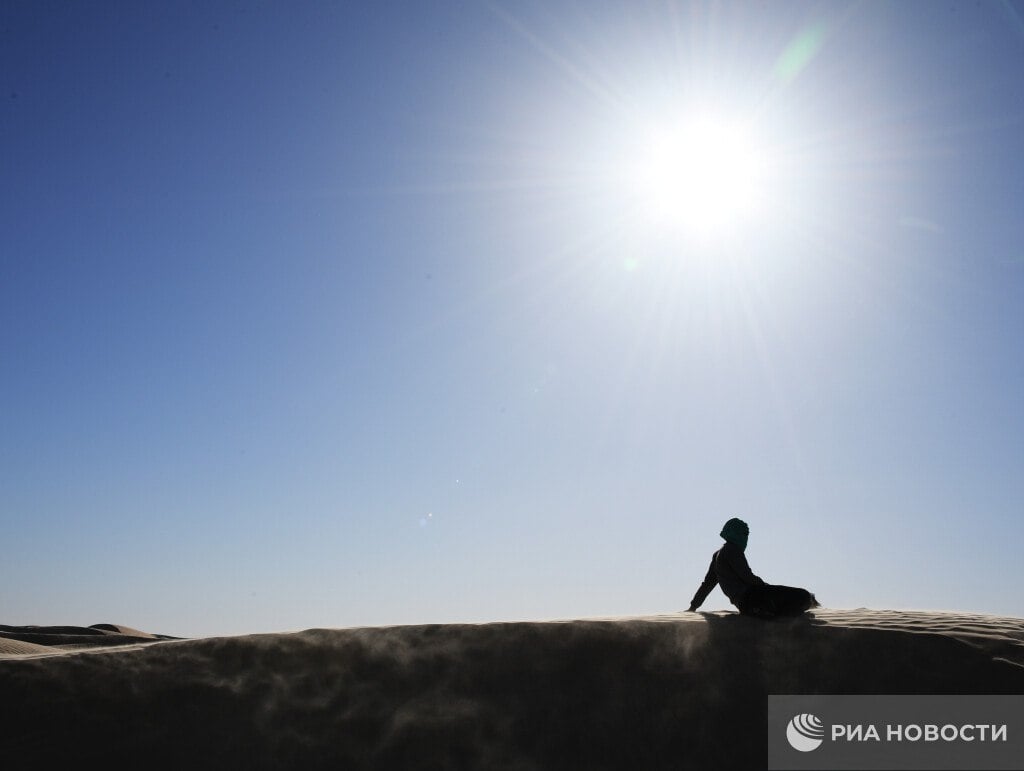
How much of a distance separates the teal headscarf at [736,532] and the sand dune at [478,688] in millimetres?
1073

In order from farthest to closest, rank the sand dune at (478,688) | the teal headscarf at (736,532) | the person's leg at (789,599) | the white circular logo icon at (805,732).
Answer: the teal headscarf at (736,532)
the person's leg at (789,599)
the sand dune at (478,688)
the white circular logo icon at (805,732)

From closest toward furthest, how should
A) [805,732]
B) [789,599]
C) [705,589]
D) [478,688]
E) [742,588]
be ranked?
[805,732] → [478,688] → [789,599] → [742,588] → [705,589]

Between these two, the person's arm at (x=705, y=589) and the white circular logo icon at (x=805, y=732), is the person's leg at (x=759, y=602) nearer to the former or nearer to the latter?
the person's arm at (x=705, y=589)

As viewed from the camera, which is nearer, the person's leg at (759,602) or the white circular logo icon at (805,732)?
the white circular logo icon at (805,732)

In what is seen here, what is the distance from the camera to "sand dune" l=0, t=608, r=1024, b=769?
18.9ft

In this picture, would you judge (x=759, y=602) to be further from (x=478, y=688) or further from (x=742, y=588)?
(x=478, y=688)

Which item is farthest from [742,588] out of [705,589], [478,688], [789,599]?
[478,688]

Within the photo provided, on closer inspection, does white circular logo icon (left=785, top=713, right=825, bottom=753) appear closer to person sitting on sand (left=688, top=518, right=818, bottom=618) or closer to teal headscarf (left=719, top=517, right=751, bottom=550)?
person sitting on sand (left=688, top=518, right=818, bottom=618)

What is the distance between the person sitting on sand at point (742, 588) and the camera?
6980 millimetres

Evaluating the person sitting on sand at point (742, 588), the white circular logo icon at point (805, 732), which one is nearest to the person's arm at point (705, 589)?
the person sitting on sand at point (742, 588)

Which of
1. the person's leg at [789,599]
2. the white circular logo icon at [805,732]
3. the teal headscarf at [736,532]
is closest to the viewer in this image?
the white circular logo icon at [805,732]

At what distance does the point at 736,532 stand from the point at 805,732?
92.6 inches

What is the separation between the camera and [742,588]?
7.35m

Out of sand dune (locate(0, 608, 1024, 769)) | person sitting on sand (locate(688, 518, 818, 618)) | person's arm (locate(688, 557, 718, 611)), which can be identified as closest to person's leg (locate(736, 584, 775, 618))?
person sitting on sand (locate(688, 518, 818, 618))
